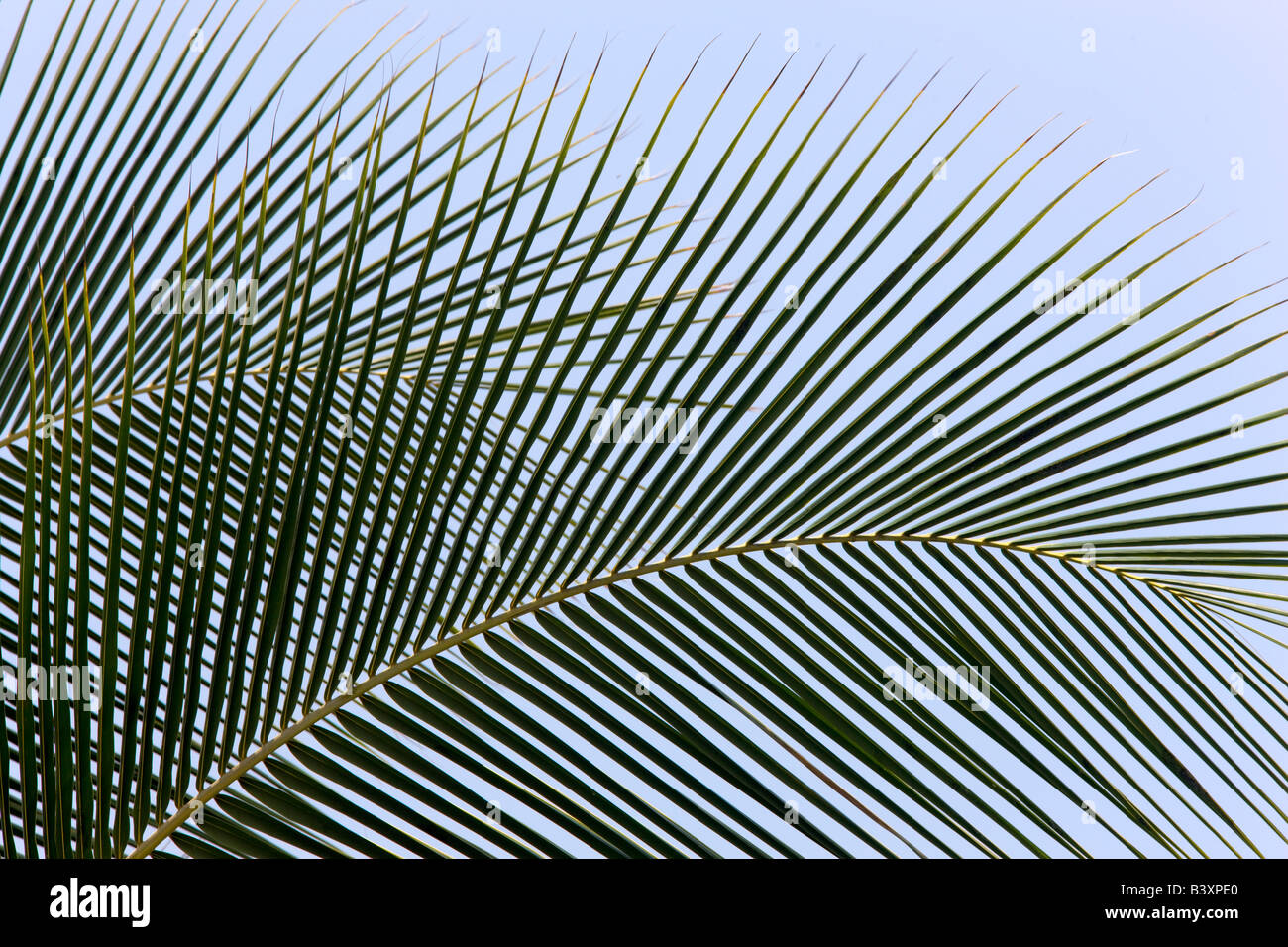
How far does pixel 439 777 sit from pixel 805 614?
373mm

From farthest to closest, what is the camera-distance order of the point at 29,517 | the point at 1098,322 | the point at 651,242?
the point at 651,242 → the point at 1098,322 → the point at 29,517

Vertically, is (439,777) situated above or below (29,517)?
below

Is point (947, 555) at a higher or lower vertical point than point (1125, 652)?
higher

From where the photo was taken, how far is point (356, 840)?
30.0 inches

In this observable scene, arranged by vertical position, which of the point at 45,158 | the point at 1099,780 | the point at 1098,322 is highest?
the point at 45,158

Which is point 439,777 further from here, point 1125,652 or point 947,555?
point 1125,652

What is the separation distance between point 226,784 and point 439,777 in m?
0.18

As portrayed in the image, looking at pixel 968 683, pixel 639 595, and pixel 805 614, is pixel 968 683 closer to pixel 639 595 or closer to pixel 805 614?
pixel 805 614

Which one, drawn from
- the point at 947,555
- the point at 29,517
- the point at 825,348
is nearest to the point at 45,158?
the point at 29,517

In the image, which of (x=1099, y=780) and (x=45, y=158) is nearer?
(x=1099, y=780)

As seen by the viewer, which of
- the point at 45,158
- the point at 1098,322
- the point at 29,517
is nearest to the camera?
the point at 29,517

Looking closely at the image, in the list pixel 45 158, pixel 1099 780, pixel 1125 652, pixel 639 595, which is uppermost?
pixel 45 158

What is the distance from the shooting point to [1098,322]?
83cm

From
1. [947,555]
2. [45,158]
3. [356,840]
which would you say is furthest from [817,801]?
[45,158]
